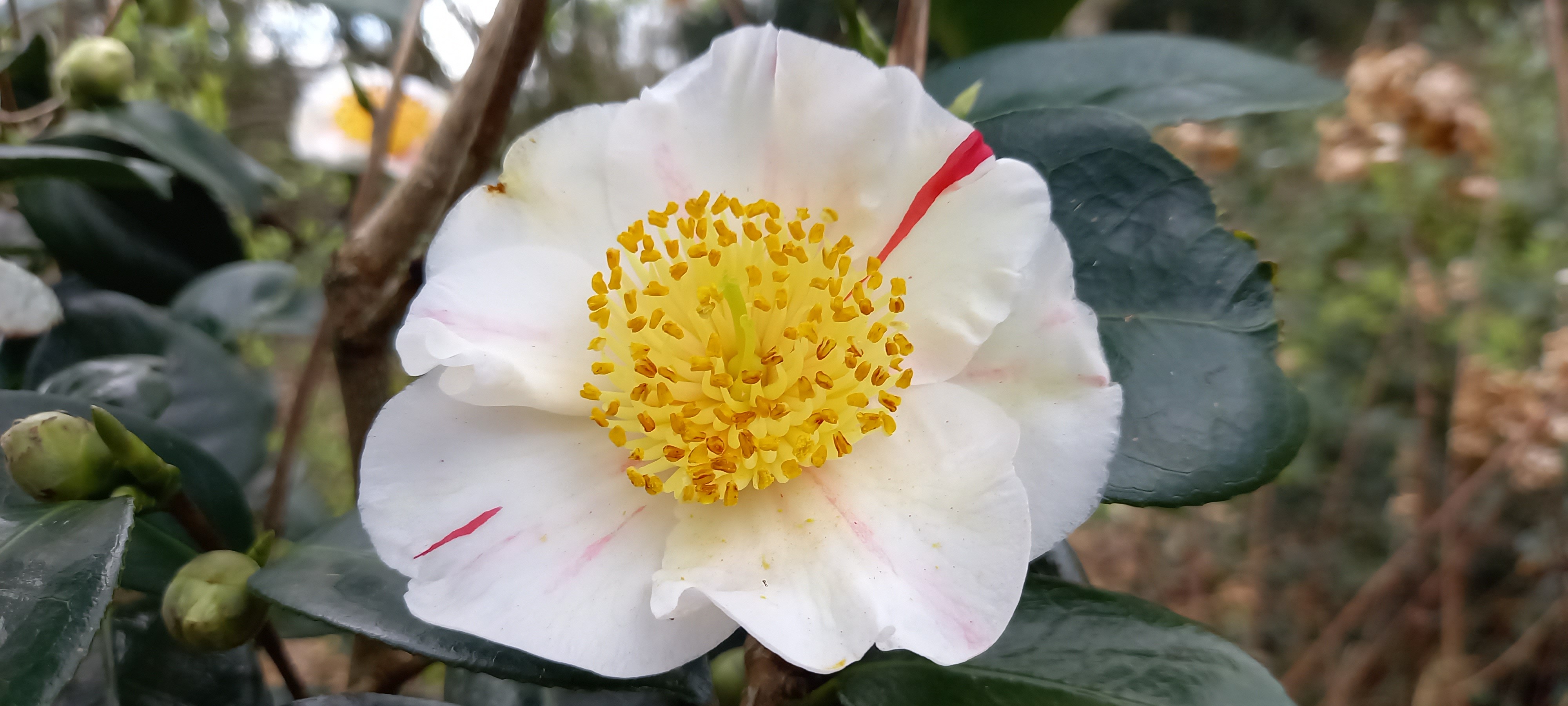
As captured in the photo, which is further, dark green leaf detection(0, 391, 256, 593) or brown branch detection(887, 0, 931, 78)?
brown branch detection(887, 0, 931, 78)

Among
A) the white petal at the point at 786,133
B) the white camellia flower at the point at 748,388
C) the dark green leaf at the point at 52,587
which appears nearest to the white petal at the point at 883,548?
the white camellia flower at the point at 748,388

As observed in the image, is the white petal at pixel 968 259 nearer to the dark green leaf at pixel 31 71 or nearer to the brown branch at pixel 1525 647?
the dark green leaf at pixel 31 71

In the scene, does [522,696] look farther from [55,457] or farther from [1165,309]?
[1165,309]

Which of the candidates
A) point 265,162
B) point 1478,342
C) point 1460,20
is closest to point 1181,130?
point 1478,342

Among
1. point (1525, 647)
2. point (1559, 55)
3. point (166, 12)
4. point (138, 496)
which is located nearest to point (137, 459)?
point (138, 496)

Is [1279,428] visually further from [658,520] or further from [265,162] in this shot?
[265,162]

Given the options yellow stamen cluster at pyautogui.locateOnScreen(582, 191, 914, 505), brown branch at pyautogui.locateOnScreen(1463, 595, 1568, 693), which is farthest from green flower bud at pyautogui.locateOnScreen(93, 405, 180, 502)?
brown branch at pyautogui.locateOnScreen(1463, 595, 1568, 693)

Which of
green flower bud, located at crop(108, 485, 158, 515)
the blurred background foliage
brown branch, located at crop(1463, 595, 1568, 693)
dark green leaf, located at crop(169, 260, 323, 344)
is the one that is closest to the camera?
green flower bud, located at crop(108, 485, 158, 515)

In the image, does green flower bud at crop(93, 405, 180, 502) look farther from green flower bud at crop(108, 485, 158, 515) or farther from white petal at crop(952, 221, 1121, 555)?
white petal at crop(952, 221, 1121, 555)
